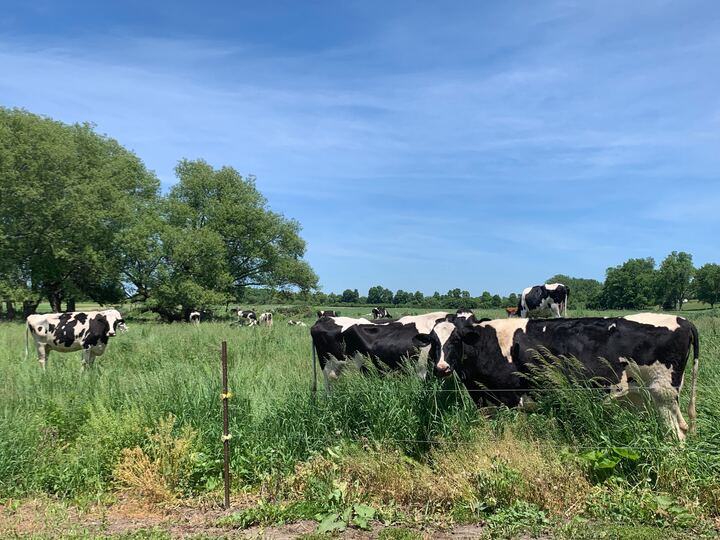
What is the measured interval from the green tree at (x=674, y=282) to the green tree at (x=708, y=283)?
5.17 feet

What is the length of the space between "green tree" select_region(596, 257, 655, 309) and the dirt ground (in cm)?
10112

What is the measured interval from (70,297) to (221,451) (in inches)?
1655

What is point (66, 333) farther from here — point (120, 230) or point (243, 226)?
point (243, 226)

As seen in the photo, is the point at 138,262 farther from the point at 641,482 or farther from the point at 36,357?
the point at 641,482

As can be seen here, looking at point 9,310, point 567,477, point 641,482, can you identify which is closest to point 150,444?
point 567,477

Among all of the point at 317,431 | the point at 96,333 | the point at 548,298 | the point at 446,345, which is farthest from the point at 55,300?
the point at 446,345

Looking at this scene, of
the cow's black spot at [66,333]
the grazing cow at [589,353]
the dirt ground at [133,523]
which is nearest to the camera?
the dirt ground at [133,523]

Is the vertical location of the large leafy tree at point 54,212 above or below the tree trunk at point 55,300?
above

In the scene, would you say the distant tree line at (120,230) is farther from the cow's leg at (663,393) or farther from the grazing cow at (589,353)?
the cow's leg at (663,393)

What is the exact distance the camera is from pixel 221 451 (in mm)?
6484

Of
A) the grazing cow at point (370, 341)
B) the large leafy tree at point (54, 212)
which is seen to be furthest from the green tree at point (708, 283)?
the grazing cow at point (370, 341)

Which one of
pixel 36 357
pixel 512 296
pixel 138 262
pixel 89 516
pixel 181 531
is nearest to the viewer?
pixel 181 531

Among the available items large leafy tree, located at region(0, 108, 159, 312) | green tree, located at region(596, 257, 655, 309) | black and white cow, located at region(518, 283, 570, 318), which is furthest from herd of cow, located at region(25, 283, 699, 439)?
green tree, located at region(596, 257, 655, 309)

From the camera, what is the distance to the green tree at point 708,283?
94.4 meters
